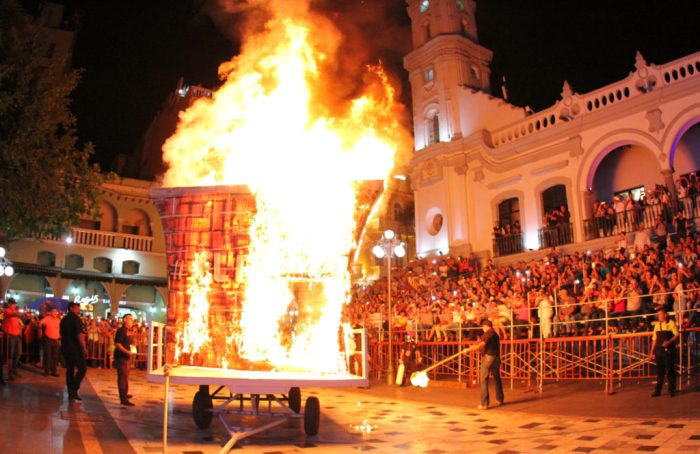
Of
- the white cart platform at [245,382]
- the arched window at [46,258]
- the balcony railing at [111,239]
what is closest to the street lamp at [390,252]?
the white cart platform at [245,382]

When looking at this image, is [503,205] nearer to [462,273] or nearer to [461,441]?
[462,273]

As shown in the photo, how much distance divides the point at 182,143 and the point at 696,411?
9.82 metres

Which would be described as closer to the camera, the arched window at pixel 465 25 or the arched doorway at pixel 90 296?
the arched window at pixel 465 25

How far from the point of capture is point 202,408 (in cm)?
772

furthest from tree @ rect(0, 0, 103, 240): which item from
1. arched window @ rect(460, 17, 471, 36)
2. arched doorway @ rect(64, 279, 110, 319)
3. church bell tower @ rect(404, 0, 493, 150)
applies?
arched window @ rect(460, 17, 471, 36)

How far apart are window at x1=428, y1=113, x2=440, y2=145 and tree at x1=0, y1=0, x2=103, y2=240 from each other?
18612mm

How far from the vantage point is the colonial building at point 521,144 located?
1911 centimetres

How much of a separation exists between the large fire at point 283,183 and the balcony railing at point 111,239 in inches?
909

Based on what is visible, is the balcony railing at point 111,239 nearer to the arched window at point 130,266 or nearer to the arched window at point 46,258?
the arched window at point 130,266

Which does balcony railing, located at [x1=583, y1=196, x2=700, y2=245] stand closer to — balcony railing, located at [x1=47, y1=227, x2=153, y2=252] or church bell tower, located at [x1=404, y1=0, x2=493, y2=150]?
church bell tower, located at [x1=404, y1=0, x2=493, y2=150]

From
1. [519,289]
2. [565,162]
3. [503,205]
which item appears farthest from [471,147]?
[519,289]

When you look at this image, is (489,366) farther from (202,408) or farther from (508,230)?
(508,230)

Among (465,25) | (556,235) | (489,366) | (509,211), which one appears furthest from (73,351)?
(465,25)

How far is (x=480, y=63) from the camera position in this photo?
93.3ft
